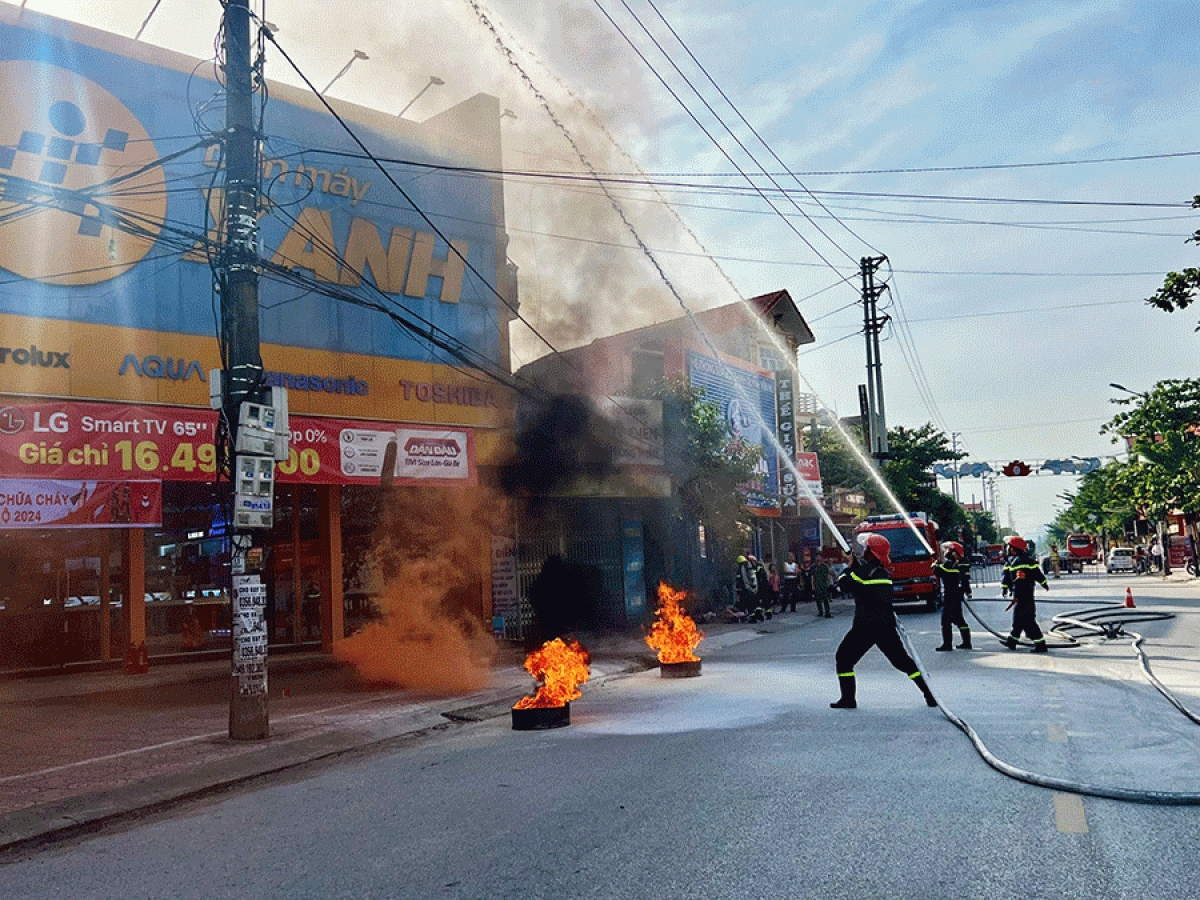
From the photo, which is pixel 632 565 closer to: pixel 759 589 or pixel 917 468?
pixel 759 589

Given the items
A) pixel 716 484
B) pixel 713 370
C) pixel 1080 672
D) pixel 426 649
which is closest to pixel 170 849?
pixel 1080 672

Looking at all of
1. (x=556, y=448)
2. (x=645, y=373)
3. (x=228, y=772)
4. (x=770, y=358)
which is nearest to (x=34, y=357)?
(x=228, y=772)

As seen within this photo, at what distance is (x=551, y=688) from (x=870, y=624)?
310cm

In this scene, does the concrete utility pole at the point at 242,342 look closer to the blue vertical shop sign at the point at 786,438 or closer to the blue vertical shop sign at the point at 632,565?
the blue vertical shop sign at the point at 632,565

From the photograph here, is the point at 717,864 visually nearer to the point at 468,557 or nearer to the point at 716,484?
the point at 468,557

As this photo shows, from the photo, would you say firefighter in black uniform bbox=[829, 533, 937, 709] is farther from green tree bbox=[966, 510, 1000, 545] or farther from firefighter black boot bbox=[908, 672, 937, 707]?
green tree bbox=[966, 510, 1000, 545]

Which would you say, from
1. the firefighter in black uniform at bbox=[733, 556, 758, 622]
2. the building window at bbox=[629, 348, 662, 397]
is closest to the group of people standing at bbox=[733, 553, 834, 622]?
the firefighter in black uniform at bbox=[733, 556, 758, 622]

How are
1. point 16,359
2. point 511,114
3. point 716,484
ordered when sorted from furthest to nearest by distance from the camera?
point 716,484 < point 511,114 < point 16,359

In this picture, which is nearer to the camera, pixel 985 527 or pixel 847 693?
pixel 847 693

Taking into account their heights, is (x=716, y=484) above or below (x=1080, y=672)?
above

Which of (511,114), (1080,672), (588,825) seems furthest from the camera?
(511,114)

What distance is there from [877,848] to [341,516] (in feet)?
49.1

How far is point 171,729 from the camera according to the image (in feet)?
33.0

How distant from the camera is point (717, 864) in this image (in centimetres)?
449
